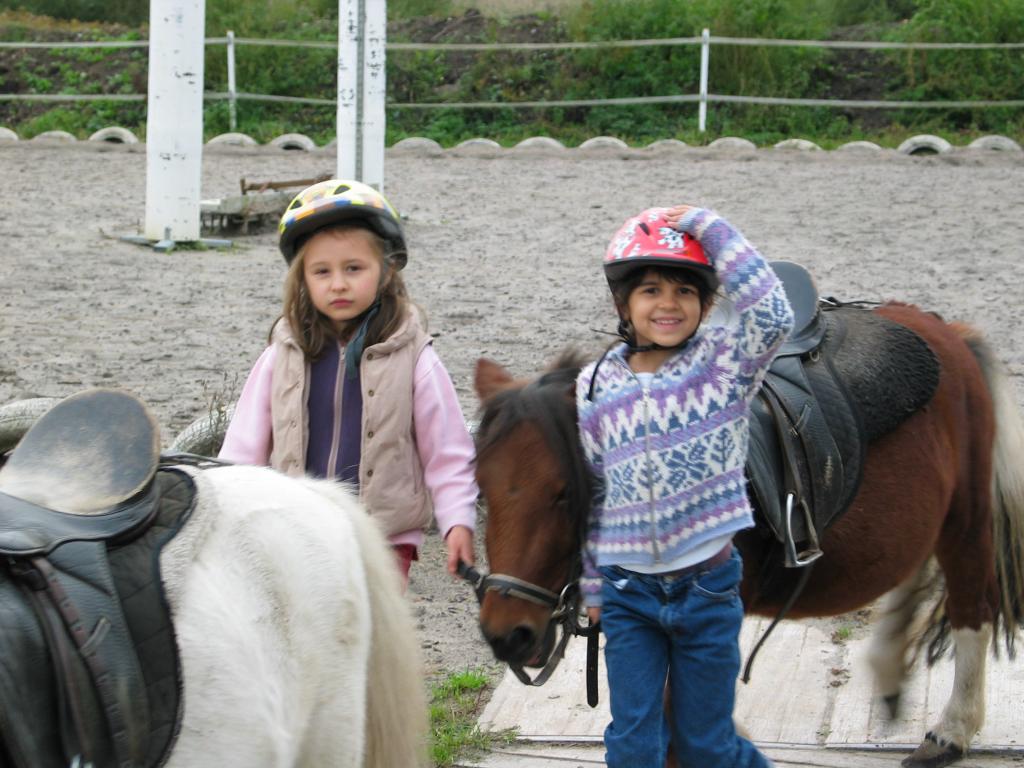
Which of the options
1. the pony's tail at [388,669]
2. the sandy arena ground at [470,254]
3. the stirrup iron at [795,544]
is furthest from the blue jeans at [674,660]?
the sandy arena ground at [470,254]

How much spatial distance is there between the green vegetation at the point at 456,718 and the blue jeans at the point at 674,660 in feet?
2.79

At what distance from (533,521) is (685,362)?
0.42 meters

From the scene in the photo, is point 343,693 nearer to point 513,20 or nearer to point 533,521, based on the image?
point 533,521

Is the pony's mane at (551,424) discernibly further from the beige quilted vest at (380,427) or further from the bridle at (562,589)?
the beige quilted vest at (380,427)

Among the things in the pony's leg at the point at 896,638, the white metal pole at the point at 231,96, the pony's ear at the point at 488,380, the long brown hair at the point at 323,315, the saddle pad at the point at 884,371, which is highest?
the white metal pole at the point at 231,96

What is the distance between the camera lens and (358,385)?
8.79 ft

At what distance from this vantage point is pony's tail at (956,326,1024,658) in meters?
3.36

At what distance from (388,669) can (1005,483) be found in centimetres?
197

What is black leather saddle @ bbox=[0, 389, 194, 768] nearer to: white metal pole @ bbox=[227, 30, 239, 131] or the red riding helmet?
the red riding helmet

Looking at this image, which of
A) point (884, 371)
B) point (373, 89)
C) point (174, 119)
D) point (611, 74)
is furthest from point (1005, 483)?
point (611, 74)

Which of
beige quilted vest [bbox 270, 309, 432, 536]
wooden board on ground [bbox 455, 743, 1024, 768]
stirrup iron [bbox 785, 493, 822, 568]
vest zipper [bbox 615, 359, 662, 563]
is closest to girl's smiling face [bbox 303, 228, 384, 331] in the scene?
beige quilted vest [bbox 270, 309, 432, 536]

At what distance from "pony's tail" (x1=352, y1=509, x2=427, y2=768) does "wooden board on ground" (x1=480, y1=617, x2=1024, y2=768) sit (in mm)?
1109

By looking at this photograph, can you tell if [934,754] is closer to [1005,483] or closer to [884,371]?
[1005,483]

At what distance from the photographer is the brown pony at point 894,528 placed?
2.31 meters
